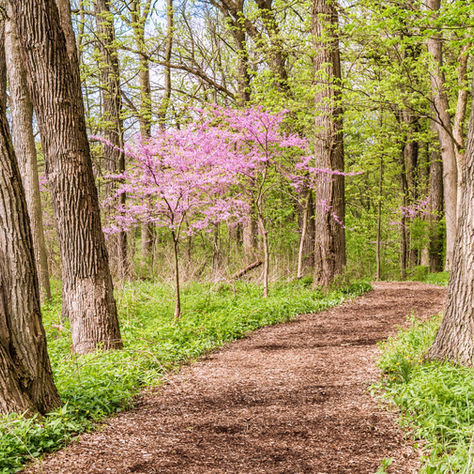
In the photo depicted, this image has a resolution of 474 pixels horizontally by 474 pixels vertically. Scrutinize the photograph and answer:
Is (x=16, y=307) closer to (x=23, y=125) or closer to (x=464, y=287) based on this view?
(x=464, y=287)

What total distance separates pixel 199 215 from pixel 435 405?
1028 cm

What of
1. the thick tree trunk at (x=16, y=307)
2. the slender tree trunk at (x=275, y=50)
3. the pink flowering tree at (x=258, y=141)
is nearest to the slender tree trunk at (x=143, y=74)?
the pink flowering tree at (x=258, y=141)

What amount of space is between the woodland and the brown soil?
0.22m

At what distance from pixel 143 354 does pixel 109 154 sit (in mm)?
8289

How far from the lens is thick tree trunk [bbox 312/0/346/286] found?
9688 mm

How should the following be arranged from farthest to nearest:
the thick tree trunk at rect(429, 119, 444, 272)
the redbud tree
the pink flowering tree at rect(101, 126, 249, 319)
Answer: the thick tree trunk at rect(429, 119, 444, 272), the redbud tree, the pink flowering tree at rect(101, 126, 249, 319)

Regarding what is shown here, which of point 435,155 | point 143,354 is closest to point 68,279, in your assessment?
point 143,354

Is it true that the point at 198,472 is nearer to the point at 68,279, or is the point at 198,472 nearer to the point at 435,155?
the point at 68,279

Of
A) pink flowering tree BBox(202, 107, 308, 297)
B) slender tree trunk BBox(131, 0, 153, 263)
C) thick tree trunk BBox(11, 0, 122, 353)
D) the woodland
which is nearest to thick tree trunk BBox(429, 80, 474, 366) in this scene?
the woodland

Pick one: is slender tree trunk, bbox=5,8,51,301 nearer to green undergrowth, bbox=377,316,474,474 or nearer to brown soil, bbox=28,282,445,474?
brown soil, bbox=28,282,445,474

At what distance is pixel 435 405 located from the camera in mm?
3230

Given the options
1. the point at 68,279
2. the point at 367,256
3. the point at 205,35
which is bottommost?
the point at 367,256

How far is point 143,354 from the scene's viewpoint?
531 centimetres

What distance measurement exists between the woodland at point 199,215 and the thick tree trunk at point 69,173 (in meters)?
0.02
